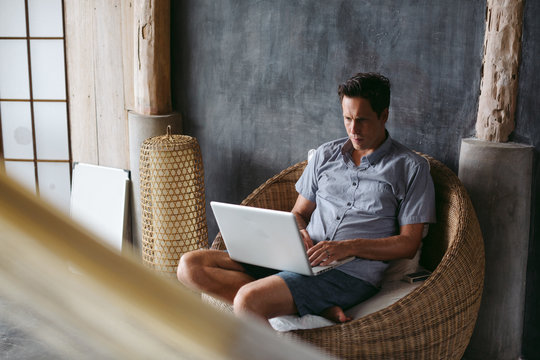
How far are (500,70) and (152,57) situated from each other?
1833mm

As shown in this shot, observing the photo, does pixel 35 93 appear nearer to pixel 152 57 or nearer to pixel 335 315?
pixel 152 57

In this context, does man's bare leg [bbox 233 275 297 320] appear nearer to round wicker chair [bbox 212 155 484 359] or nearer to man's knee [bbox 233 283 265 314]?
man's knee [bbox 233 283 265 314]

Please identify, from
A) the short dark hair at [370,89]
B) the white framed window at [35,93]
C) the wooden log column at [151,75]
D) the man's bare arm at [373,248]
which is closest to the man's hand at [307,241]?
the man's bare arm at [373,248]

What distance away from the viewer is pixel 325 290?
2.13m

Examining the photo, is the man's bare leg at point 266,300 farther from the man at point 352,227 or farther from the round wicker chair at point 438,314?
the round wicker chair at point 438,314

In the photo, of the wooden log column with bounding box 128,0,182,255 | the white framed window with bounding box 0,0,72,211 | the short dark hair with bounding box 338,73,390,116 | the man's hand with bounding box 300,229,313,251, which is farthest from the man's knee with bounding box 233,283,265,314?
the white framed window with bounding box 0,0,72,211

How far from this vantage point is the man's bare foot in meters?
2.05

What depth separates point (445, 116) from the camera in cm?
261

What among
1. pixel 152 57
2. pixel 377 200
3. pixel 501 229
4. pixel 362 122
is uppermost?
pixel 152 57

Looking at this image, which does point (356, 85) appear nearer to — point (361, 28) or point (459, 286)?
point (361, 28)

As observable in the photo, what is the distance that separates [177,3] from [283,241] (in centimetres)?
183

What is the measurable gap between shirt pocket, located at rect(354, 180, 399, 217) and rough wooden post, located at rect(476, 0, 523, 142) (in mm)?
501

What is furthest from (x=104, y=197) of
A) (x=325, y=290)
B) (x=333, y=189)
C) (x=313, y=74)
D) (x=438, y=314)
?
Answer: (x=438, y=314)

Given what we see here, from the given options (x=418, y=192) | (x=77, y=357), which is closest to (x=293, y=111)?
(x=418, y=192)
